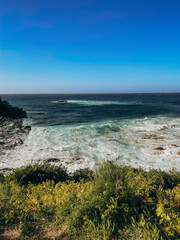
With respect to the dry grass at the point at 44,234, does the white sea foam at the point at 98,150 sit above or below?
below

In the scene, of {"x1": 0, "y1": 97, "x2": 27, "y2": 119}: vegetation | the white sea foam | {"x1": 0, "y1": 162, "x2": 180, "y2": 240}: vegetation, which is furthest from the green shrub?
{"x1": 0, "y1": 97, "x2": 27, "y2": 119}: vegetation

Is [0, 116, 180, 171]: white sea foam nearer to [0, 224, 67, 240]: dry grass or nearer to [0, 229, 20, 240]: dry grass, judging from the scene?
[0, 224, 67, 240]: dry grass

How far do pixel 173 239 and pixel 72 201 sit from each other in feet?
10.1

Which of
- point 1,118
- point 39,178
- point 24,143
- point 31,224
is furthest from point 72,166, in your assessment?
point 1,118

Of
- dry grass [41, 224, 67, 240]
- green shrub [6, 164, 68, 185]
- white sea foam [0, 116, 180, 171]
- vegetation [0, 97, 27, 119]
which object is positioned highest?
vegetation [0, 97, 27, 119]

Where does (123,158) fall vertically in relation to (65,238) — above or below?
below

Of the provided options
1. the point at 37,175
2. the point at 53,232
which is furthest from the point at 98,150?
the point at 53,232

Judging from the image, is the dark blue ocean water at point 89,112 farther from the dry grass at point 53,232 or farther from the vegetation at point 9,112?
the dry grass at point 53,232

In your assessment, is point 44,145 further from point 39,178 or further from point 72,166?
point 39,178

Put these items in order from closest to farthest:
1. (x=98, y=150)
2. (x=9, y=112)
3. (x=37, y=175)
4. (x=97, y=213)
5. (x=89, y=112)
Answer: (x=97, y=213)
(x=37, y=175)
(x=98, y=150)
(x=9, y=112)
(x=89, y=112)

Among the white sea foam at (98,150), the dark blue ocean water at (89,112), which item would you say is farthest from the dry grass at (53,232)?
the dark blue ocean water at (89,112)

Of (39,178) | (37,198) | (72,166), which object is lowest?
(72,166)

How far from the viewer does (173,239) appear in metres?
3.86

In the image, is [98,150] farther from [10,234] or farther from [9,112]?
[9,112]
